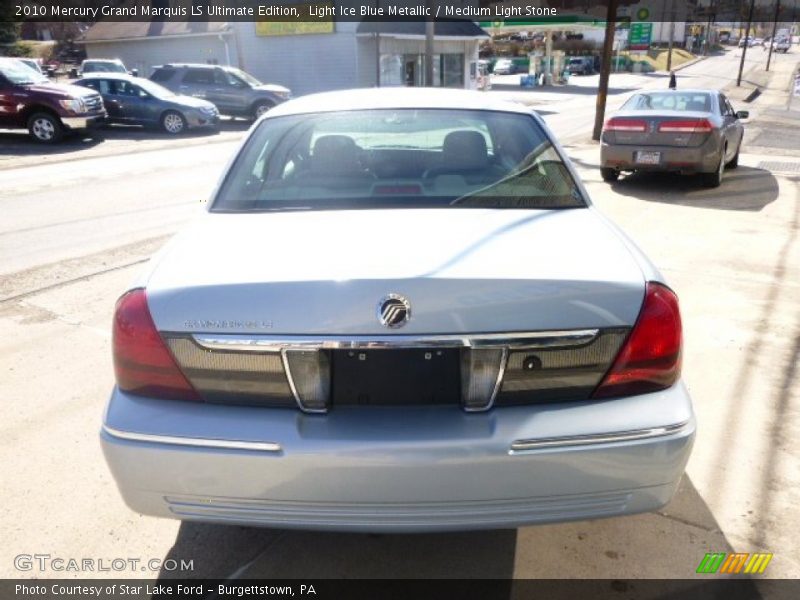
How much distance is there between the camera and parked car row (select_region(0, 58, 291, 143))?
15.6m

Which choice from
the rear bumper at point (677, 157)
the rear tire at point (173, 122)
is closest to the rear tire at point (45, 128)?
the rear tire at point (173, 122)

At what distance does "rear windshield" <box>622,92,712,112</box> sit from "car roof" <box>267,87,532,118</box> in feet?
24.7

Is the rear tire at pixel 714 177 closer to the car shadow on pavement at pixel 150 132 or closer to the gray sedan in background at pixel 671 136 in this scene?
the gray sedan in background at pixel 671 136

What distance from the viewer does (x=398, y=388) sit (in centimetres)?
197

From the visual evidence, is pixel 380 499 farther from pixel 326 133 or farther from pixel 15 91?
pixel 15 91

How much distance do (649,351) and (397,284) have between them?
0.81 m

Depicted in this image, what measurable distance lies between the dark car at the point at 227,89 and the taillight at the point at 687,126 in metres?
14.7

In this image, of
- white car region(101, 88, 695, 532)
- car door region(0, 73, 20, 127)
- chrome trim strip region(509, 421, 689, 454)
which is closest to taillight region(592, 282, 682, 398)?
white car region(101, 88, 695, 532)

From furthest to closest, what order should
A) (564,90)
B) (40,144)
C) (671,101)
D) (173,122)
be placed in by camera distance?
(564,90)
(173,122)
(40,144)
(671,101)

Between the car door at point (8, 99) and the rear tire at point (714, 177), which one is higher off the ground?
the car door at point (8, 99)

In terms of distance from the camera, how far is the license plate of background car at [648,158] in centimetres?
956

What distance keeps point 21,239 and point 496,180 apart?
6228 mm


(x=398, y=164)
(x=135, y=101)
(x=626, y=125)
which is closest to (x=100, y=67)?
(x=135, y=101)

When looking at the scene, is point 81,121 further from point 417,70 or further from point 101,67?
point 417,70
